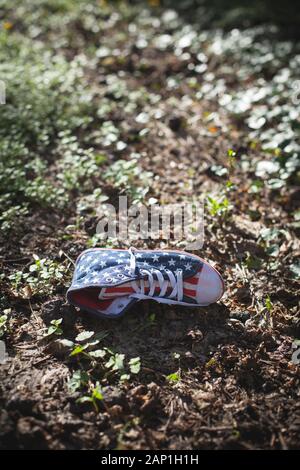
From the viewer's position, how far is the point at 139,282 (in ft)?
8.05

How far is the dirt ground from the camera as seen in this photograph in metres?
2.03

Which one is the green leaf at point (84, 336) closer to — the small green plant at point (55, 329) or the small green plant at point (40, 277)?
the small green plant at point (55, 329)

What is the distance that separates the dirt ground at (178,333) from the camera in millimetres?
2031

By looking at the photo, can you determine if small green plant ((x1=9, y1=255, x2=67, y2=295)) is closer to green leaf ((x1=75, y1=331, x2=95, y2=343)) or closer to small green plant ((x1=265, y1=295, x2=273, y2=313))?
green leaf ((x1=75, y1=331, x2=95, y2=343))

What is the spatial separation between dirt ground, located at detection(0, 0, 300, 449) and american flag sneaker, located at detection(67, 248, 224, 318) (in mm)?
94

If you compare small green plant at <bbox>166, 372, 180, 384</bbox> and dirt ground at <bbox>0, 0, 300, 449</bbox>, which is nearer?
dirt ground at <bbox>0, 0, 300, 449</bbox>

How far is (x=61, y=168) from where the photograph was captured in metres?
3.49

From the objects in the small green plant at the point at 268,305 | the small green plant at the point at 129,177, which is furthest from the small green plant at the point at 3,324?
the small green plant at the point at 268,305

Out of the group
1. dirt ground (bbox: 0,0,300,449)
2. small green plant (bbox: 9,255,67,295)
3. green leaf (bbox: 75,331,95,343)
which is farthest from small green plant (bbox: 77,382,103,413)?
small green plant (bbox: 9,255,67,295)

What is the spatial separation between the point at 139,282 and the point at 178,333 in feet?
1.07

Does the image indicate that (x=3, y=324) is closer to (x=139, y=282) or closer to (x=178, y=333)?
(x=139, y=282)

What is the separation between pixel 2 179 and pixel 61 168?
0.44m

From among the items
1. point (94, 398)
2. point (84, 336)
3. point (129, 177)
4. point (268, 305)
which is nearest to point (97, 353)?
point (84, 336)

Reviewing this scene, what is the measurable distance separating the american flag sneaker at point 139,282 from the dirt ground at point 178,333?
0.09 m
